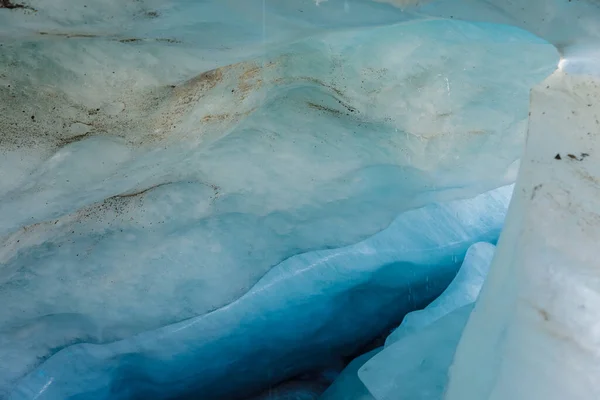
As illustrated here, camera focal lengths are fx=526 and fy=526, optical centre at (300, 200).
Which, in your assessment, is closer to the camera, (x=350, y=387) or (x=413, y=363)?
(x=413, y=363)

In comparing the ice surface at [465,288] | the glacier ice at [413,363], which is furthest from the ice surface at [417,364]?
the ice surface at [465,288]

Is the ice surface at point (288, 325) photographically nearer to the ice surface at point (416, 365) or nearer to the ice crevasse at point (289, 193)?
the ice crevasse at point (289, 193)

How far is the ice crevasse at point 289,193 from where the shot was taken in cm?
93

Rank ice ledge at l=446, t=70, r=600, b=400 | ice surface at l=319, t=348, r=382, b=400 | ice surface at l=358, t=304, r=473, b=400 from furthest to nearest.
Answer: ice surface at l=319, t=348, r=382, b=400 → ice surface at l=358, t=304, r=473, b=400 → ice ledge at l=446, t=70, r=600, b=400

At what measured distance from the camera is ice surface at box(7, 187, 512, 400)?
1616mm

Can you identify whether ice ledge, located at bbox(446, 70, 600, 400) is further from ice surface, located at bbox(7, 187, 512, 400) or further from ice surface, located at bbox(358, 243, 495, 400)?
ice surface, located at bbox(7, 187, 512, 400)

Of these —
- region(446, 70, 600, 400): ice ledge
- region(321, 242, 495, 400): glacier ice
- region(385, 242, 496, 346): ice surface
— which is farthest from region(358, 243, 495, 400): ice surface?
region(446, 70, 600, 400): ice ledge

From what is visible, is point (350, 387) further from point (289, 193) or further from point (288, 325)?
point (289, 193)

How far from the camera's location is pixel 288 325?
186 cm

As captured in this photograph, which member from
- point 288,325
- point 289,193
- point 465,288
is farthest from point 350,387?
point 289,193

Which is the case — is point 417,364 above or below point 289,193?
below

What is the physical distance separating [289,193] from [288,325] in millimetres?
549

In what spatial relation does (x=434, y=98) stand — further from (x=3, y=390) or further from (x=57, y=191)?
(x=3, y=390)

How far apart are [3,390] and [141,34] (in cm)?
117
